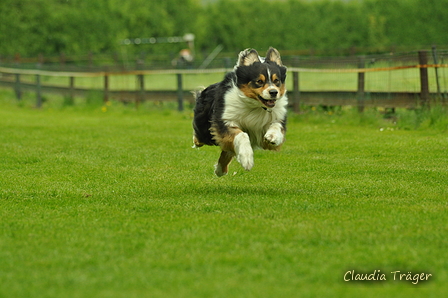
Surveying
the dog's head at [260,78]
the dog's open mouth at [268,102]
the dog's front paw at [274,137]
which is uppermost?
the dog's head at [260,78]

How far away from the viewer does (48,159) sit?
11.5 meters

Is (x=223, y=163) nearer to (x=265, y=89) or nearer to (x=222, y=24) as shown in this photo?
(x=265, y=89)

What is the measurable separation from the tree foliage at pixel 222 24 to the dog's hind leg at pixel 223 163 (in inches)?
1303

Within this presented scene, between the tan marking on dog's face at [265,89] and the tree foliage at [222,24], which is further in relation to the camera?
the tree foliage at [222,24]

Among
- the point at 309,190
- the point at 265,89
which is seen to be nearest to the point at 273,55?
the point at 265,89

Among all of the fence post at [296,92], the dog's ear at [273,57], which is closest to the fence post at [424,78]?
the fence post at [296,92]

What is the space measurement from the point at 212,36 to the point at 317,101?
111 feet

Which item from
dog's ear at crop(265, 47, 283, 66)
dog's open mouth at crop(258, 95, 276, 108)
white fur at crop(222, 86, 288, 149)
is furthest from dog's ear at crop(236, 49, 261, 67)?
dog's open mouth at crop(258, 95, 276, 108)

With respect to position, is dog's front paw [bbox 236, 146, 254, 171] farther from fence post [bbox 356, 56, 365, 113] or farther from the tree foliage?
the tree foliage

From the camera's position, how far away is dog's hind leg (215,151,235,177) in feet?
30.0

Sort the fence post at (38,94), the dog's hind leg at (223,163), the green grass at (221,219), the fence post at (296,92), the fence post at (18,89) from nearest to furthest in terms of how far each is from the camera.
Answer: the green grass at (221,219) → the dog's hind leg at (223,163) → the fence post at (296,92) → the fence post at (38,94) → the fence post at (18,89)

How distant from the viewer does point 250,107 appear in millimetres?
8375

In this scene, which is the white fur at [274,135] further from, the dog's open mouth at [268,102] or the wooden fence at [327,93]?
the wooden fence at [327,93]

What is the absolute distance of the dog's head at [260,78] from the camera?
801cm
